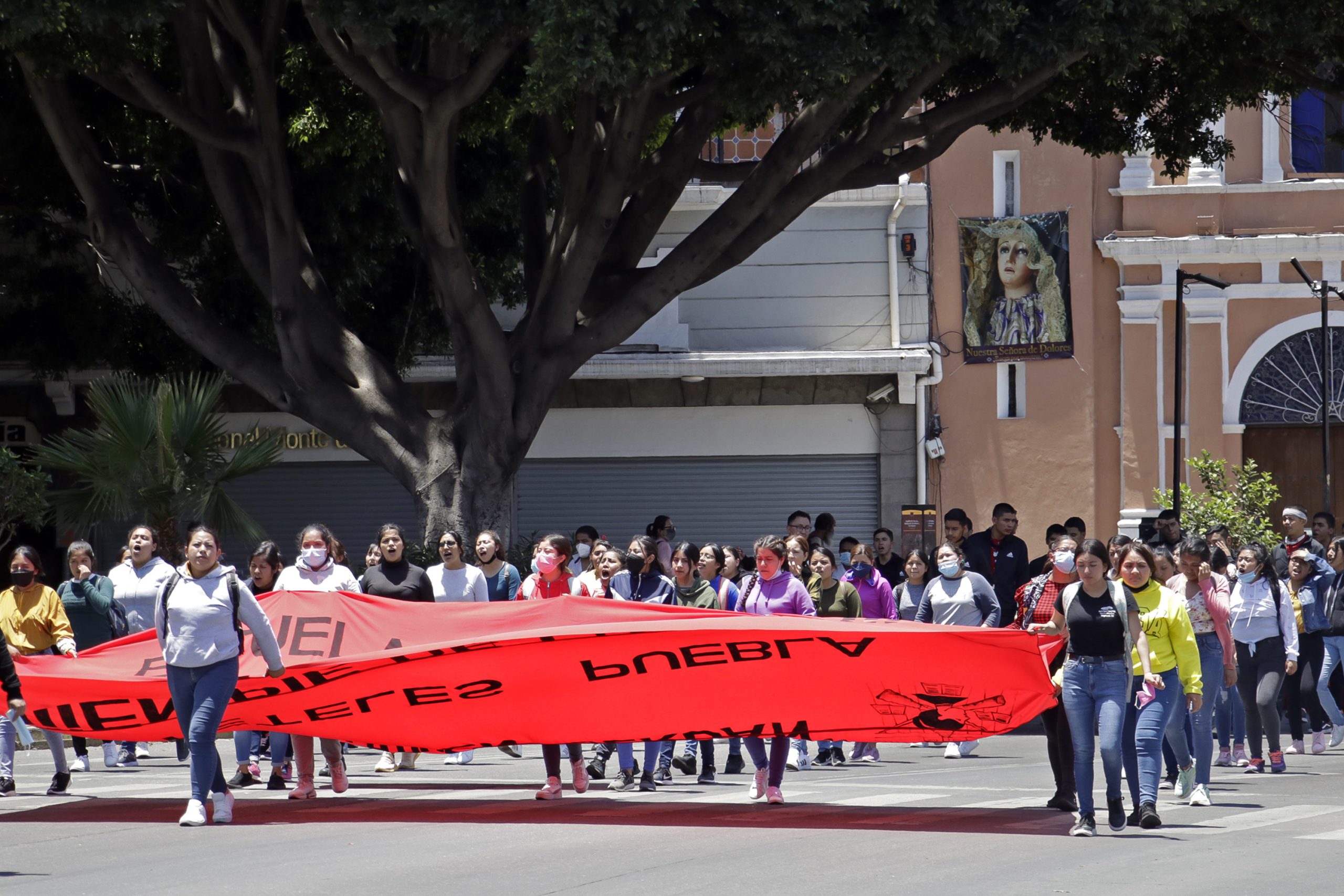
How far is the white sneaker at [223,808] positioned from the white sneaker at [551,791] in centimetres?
206

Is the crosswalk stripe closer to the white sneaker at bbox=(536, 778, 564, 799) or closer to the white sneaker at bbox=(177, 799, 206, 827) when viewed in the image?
the white sneaker at bbox=(536, 778, 564, 799)

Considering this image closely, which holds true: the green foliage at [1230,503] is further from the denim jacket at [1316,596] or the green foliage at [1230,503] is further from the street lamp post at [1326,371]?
the denim jacket at [1316,596]

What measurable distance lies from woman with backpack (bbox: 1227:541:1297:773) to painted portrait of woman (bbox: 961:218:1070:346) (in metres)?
12.1

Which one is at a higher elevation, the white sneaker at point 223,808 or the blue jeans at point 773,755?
the blue jeans at point 773,755

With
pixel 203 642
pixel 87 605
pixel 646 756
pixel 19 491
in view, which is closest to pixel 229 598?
pixel 203 642

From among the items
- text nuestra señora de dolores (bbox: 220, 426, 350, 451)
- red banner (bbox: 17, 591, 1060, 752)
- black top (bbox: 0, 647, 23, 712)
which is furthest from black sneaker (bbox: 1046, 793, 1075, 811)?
text nuestra señora de dolores (bbox: 220, 426, 350, 451)

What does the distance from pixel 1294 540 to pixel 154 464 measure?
11624 millimetres

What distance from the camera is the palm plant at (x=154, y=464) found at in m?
19.1

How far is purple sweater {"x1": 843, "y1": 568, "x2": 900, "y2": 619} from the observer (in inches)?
617

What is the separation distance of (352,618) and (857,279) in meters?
15.7

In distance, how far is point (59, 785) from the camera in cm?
1231

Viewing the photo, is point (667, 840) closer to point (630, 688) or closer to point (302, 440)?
point (630, 688)

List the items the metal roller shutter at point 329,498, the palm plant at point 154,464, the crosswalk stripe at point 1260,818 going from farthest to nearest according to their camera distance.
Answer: the metal roller shutter at point 329,498 → the palm plant at point 154,464 → the crosswalk stripe at point 1260,818

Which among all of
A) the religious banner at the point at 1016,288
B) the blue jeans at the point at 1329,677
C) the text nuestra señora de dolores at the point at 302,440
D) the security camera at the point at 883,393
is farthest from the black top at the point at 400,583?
the religious banner at the point at 1016,288
